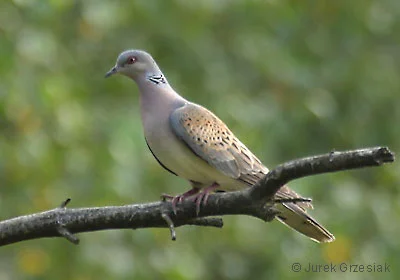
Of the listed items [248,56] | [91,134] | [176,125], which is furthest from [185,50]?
[176,125]

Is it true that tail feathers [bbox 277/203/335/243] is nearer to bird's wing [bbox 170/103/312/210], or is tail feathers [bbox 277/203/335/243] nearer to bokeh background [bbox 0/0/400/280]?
bird's wing [bbox 170/103/312/210]

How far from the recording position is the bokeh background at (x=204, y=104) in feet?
17.9

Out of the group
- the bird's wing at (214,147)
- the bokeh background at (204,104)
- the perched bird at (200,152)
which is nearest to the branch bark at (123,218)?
the perched bird at (200,152)

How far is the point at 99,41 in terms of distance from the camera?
21.6 feet

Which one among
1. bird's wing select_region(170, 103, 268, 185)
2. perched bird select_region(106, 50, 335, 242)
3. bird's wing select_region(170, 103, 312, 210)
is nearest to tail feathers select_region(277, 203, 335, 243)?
perched bird select_region(106, 50, 335, 242)

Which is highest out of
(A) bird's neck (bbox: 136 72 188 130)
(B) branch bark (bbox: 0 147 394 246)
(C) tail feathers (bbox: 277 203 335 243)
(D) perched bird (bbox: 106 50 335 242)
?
(A) bird's neck (bbox: 136 72 188 130)

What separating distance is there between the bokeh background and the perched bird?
1.14 m

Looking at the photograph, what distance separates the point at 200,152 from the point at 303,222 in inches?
18.6

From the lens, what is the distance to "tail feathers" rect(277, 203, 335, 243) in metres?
3.72

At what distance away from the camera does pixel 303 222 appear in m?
3.77

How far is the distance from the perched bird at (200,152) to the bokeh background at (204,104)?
1142 millimetres

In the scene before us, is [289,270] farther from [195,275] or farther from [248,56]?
[248,56]

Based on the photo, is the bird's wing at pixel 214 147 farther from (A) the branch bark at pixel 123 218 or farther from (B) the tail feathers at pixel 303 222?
(A) the branch bark at pixel 123 218

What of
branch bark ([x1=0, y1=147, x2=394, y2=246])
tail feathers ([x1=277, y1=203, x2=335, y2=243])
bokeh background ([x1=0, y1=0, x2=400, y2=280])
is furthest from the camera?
bokeh background ([x1=0, y1=0, x2=400, y2=280])
